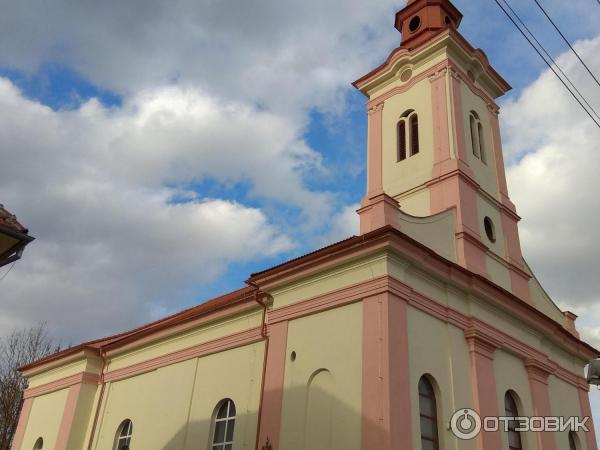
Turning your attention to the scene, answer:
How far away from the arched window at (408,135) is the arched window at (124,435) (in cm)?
1204

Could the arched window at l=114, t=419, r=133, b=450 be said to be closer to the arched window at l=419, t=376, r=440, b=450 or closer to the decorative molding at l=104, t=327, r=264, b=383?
the decorative molding at l=104, t=327, r=264, b=383

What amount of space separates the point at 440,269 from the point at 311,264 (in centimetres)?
305

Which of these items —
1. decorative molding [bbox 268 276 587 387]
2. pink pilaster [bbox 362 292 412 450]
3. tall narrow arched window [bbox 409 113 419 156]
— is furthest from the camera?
tall narrow arched window [bbox 409 113 419 156]

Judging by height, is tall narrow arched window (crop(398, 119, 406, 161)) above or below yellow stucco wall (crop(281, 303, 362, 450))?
above

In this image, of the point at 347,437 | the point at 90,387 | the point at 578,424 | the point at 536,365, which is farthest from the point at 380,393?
the point at 90,387

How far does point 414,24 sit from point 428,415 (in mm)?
15363

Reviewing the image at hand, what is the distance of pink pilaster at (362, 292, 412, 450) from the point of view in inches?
477

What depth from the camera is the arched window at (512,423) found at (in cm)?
1562

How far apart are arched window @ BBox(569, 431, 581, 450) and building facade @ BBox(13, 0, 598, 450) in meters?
0.07

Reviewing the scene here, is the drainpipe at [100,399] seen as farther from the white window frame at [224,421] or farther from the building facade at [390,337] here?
the white window frame at [224,421]

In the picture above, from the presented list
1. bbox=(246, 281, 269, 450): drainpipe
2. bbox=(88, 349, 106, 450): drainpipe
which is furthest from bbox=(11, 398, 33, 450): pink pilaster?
bbox=(246, 281, 269, 450): drainpipe

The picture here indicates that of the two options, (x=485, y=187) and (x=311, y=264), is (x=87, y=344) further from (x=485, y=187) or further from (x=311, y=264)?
(x=485, y=187)

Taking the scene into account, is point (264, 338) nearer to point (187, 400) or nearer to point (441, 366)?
point (187, 400)

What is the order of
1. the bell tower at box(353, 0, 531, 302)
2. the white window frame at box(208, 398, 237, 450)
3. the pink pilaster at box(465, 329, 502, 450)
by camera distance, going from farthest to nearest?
the bell tower at box(353, 0, 531, 302) < the white window frame at box(208, 398, 237, 450) < the pink pilaster at box(465, 329, 502, 450)
